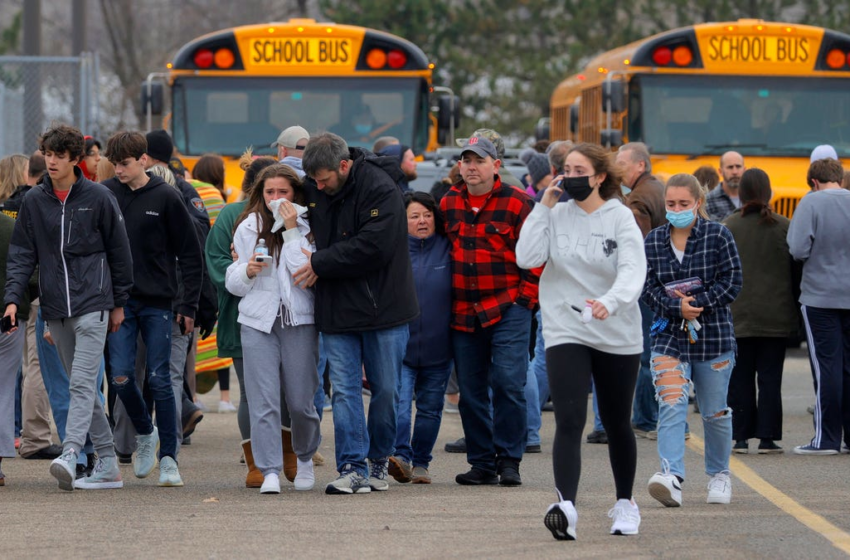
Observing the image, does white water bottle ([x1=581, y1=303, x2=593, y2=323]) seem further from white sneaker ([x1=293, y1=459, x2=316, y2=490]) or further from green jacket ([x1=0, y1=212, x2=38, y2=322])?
green jacket ([x1=0, y1=212, x2=38, y2=322])

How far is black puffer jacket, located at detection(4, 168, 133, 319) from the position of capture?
7.85 meters

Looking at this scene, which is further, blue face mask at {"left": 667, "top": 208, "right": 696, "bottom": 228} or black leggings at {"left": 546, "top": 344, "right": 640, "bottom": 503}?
blue face mask at {"left": 667, "top": 208, "right": 696, "bottom": 228}

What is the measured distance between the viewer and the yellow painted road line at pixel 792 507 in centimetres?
670

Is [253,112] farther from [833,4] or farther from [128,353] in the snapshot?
[833,4]

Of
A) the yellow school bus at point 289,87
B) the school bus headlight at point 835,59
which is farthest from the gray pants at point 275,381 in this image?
the school bus headlight at point 835,59

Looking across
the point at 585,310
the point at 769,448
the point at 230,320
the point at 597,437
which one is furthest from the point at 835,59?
the point at 585,310

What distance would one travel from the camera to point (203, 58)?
15562mm

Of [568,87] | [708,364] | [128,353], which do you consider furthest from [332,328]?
[568,87]

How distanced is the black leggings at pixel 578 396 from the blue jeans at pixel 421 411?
71.9 inches

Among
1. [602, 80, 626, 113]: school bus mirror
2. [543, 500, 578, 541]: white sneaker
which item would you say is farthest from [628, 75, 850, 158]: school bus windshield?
[543, 500, 578, 541]: white sneaker

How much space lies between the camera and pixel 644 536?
6688 mm

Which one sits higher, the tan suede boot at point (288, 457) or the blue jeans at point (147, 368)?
the blue jeans at point (147, 368)

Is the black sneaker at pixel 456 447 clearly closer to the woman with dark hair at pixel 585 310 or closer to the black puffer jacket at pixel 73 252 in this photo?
the black puffer jacket at pixel 73 252

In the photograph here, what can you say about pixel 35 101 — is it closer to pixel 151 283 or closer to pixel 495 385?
pixel 151 283
